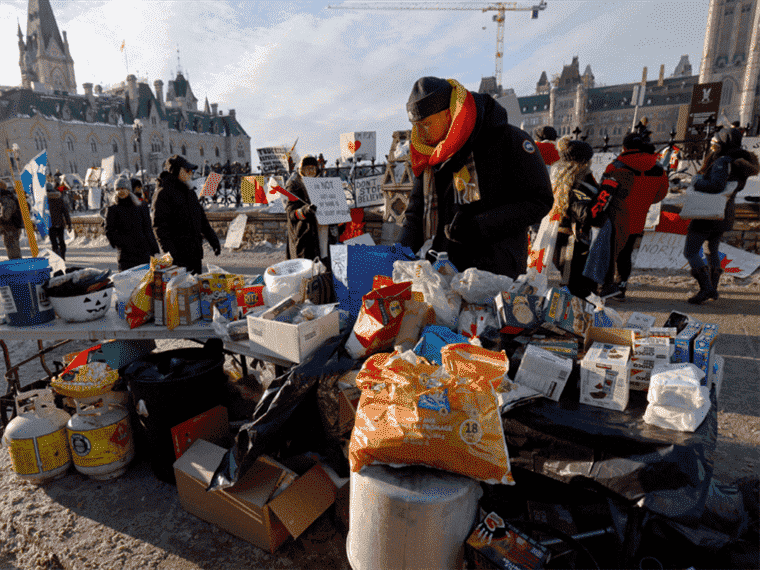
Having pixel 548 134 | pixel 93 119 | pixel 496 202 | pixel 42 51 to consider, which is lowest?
pixel 496 202

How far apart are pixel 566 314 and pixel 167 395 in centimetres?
232

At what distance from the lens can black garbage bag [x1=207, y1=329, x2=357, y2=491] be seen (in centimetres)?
201

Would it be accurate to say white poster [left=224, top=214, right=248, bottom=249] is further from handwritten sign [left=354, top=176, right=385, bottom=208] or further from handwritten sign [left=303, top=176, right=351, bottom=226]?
handwritten sign [left=303, top=176, right=351, bottom=226]

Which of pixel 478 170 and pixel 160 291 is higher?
pixel 478 170

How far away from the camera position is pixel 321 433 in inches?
94.0

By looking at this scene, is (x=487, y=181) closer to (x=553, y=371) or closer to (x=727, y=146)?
(x=553, y=371)

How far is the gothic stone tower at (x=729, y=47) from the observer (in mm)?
57094

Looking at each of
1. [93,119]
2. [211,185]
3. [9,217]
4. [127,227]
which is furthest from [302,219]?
[93,119]

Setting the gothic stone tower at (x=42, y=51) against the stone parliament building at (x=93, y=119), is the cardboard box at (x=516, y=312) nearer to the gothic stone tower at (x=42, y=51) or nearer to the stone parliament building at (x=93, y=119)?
the stone parliament building at (x=93, y=119)

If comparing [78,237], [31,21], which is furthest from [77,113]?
[78,237]

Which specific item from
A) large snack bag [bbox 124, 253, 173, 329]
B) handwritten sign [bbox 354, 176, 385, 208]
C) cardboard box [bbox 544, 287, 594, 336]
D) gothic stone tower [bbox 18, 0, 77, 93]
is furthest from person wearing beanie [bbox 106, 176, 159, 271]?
gothic stone tower [bbox 18, 0, 77, 93]

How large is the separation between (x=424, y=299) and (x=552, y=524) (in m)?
1.15

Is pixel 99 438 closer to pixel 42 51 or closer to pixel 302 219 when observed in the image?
pixel 302 219

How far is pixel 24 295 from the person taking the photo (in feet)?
9.09
